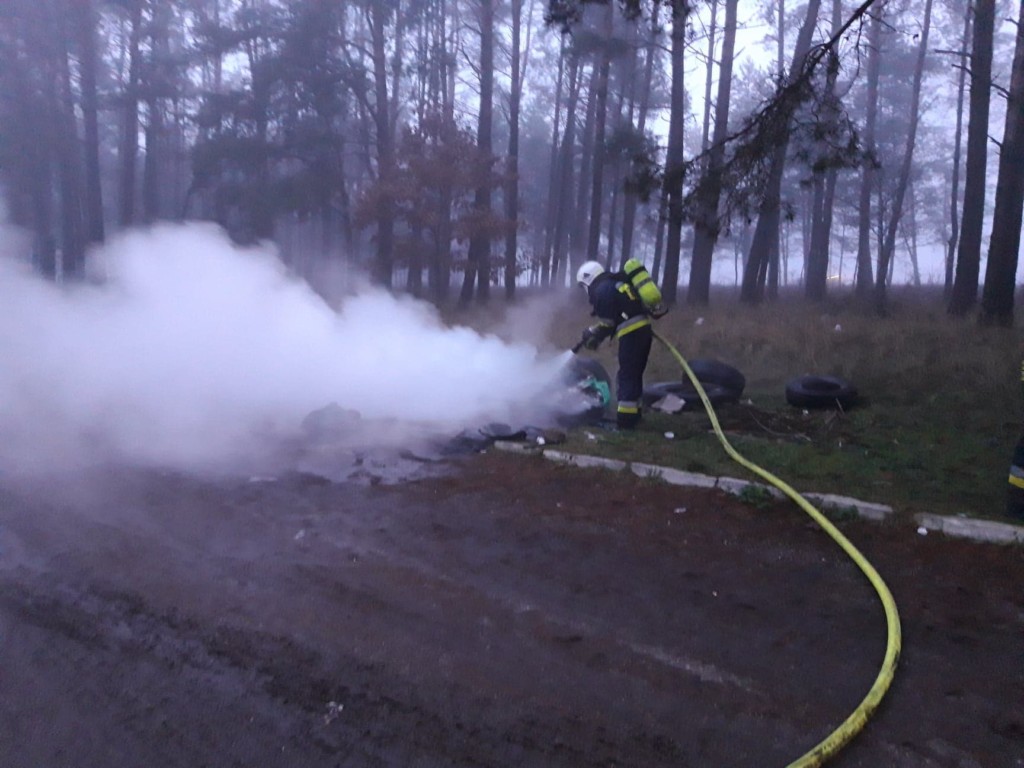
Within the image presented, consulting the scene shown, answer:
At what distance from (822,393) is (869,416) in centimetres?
72

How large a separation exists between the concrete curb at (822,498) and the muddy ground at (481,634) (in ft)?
0.67

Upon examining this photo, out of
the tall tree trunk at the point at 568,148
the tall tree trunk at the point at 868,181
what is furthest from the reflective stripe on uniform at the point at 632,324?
the tall tree trunk at the point at 568,148

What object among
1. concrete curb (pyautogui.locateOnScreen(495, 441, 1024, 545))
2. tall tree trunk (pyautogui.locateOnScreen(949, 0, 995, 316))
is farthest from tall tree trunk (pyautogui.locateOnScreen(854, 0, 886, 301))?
concrete curb (pyautogui.locateOnScreen(495, 441, 1024, 545))

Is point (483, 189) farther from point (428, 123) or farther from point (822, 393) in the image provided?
point (822, 393)

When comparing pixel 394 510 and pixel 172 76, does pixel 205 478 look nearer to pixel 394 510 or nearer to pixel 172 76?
pixel 394 510

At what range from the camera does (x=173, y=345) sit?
12.2 meters

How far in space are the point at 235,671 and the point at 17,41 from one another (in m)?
39.1

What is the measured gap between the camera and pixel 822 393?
1116 centimetres

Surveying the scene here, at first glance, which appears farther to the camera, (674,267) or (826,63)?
(674,267)

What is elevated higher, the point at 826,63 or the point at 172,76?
the point at 172,76

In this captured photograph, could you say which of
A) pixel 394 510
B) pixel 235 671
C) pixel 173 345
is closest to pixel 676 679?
pixel 235 671

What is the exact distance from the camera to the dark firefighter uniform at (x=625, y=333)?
967 cm

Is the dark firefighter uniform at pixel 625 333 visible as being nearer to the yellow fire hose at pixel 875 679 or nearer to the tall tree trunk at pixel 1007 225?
the yellow fire hose at pixel 875 679

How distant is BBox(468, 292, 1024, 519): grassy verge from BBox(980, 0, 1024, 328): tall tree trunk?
491 mm
